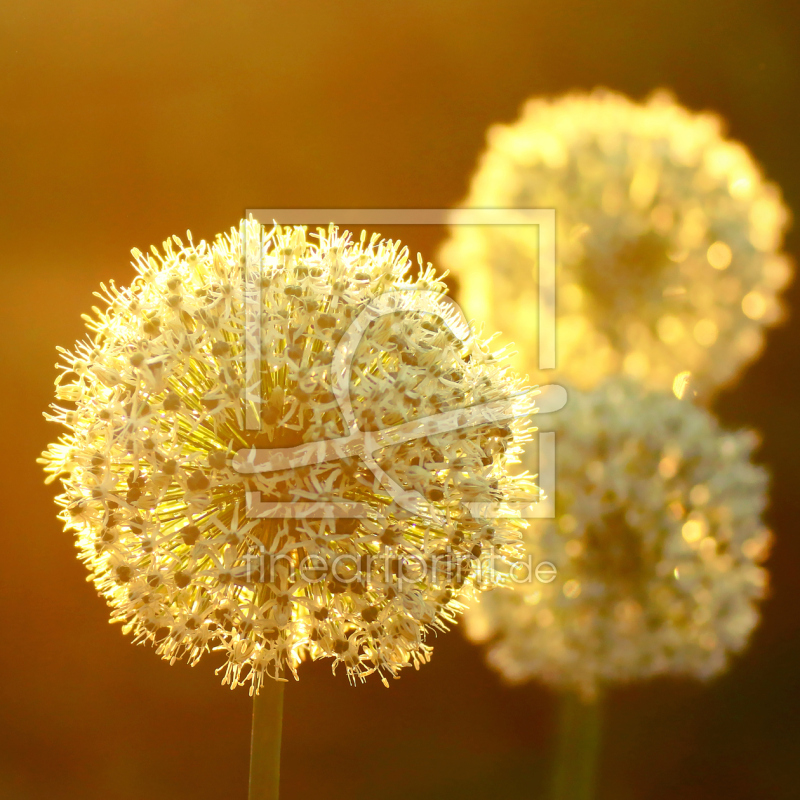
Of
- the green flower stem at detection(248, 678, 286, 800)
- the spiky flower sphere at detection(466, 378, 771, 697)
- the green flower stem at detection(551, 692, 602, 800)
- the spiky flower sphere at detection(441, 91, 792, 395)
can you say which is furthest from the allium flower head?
the green flower stem at detection(551, 692, 602, 800)

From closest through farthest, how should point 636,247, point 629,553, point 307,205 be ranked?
point 629,553
point 636,247
point 307,205

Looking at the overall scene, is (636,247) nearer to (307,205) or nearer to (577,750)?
(307,205)

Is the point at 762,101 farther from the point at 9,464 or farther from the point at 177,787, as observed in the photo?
the point at 177,787

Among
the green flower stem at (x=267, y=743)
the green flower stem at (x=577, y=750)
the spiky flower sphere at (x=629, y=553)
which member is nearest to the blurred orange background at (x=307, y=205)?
the green flower stem at (x=577, y=750)

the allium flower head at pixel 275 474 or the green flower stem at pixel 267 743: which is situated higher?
the allium flower head at pixel 275 474

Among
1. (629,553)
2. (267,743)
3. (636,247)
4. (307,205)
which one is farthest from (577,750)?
(307,205)

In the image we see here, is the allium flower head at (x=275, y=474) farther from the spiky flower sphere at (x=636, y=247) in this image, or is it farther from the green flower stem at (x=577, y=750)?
the green flower stem at (x=577, y=750)
